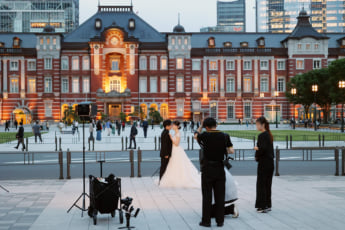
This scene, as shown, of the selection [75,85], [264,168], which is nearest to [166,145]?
[264,168]

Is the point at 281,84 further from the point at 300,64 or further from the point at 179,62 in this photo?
the point at 179,62

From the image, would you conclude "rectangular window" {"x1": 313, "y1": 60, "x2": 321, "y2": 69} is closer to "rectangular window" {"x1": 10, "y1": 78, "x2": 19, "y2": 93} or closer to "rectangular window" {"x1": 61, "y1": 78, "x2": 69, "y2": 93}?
"rectangular window" {"x1": 61, "y1": 78, "x2": 69, "y2": 93}

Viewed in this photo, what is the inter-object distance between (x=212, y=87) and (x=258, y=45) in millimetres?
10226

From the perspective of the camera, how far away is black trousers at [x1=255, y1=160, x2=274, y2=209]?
Result: 8.59m

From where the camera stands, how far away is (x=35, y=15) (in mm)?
125125

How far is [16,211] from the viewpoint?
8883 mm

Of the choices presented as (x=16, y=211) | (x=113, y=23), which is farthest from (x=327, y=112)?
(x=16, y=211)

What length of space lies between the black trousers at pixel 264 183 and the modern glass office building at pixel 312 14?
154 meters

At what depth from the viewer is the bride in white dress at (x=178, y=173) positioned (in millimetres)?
11594

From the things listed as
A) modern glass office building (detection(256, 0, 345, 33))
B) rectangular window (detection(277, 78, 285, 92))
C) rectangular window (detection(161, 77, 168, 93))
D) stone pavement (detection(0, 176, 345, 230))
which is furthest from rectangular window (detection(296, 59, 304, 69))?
modern glass office building (detection(256, 0, 345, 33))

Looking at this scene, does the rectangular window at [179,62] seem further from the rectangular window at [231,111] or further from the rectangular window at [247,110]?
the rectangular window at [247,110]

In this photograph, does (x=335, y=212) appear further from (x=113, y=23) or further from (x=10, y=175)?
(x=113, y=23)

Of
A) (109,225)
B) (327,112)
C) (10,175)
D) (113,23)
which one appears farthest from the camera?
(113,23)

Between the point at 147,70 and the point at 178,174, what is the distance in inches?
2174
